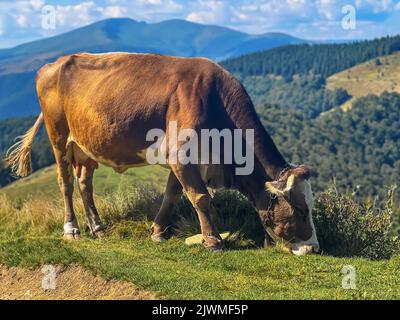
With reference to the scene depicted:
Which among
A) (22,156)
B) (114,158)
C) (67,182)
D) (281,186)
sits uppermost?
(114,158)

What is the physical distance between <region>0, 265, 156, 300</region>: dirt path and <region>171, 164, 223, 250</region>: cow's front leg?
230 centimetres

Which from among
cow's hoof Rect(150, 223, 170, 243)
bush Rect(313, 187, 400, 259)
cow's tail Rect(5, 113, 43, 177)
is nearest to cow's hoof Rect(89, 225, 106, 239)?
cow's hoof Rect(150, 223, 170, 243)

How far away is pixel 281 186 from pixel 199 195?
1334 millimetres

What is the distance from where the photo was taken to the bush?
11.6 meters

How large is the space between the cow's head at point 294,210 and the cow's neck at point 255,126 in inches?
10.0

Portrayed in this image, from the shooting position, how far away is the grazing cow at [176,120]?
10.6 m

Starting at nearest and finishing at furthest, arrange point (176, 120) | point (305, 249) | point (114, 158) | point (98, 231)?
1. point (305, 249)
2. point (176, 120)
3. point (114, 158)
4. point (98, 231)

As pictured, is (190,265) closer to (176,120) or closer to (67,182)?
(176,120)

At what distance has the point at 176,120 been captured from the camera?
34.8ft

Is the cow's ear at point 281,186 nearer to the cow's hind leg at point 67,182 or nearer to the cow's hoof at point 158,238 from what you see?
the cow's hoof at point 158,238

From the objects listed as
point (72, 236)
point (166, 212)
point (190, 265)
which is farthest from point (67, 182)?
point (190, 265)

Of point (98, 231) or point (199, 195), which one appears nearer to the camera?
point (199, 195)
